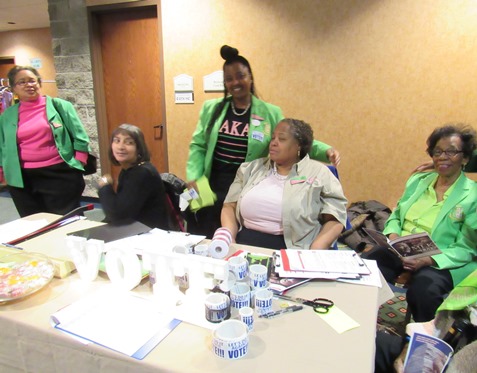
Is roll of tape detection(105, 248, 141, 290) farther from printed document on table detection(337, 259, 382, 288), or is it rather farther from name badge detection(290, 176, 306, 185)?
name badge detection(290, 176, 306, 185)

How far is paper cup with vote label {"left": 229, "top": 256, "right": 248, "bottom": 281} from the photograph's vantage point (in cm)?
111

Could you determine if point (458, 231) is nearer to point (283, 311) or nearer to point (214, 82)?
point (283, 311)

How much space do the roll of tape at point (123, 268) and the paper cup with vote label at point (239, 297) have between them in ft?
1.15

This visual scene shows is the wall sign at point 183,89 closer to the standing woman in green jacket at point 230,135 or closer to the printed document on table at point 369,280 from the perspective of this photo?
the standing woman in green jacket at point 230,135

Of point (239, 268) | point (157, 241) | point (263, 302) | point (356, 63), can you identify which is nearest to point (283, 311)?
point (263, 302)

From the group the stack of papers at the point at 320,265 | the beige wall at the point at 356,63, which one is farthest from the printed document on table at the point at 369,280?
the beige wall at the point at 356,63

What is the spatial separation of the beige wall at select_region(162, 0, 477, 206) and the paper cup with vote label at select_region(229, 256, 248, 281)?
2555 millimetres

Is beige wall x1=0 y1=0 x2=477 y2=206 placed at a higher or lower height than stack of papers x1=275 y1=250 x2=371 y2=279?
higher

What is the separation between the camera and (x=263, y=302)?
107cm

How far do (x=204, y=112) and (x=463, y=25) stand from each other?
7.53 ft

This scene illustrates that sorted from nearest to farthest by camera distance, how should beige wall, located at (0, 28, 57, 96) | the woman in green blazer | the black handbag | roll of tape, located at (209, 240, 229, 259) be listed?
roll of tape, located at (209, 240, 229, 259)
the woman in green blazer
the black handbag
beige wall, located at (0, 28, 57, 96)

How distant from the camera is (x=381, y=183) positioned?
3.36 metres

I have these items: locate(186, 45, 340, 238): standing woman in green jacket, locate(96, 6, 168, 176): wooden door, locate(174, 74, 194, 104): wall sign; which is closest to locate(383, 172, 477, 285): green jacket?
locate(186, 45, 340, 238): standing woman in green jacket

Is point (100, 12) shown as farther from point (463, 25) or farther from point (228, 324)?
point (228, 324)
